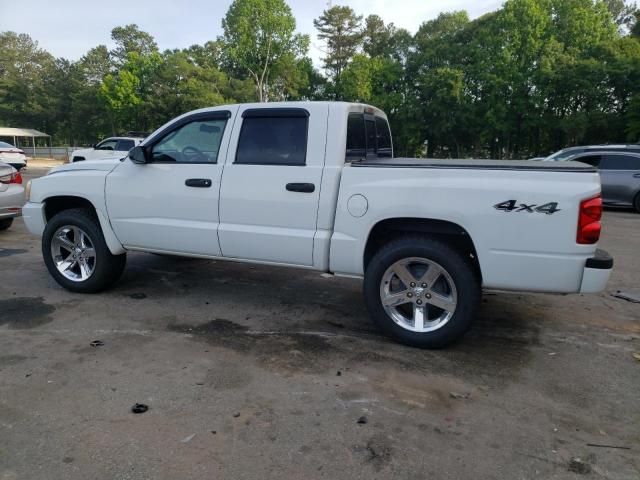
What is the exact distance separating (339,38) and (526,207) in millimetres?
59570

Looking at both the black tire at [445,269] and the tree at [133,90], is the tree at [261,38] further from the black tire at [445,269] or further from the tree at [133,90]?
the black tire at [445,269]

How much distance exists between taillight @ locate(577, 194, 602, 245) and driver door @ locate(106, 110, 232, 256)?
2.94m

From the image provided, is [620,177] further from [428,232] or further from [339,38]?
[339,38]

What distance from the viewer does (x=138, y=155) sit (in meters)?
4.66

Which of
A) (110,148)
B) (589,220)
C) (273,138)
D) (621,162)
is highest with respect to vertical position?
(621,162)

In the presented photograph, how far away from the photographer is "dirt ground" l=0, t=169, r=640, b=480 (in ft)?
8.20

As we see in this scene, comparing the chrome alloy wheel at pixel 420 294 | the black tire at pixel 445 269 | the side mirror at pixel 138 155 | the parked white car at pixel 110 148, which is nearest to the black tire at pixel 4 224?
the side mirror at pixel 138 155

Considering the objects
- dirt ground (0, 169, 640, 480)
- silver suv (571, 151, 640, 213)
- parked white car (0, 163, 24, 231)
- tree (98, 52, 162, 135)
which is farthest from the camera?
tree (98, 52, 162, 135)

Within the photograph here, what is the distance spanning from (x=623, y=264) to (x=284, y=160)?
544 centimetres

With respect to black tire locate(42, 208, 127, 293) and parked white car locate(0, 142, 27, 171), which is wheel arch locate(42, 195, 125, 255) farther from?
parked white car locate(0, 142, 27, 171)

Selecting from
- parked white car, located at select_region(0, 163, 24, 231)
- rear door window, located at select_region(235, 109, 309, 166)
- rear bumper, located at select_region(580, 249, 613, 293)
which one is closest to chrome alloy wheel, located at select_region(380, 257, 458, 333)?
rear bumper, located at select_region(580, 249, 613, 293)

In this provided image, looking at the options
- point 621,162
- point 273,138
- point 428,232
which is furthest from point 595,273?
point 621,162

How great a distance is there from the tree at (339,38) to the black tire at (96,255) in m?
55.7

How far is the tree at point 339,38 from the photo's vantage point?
189 feet
